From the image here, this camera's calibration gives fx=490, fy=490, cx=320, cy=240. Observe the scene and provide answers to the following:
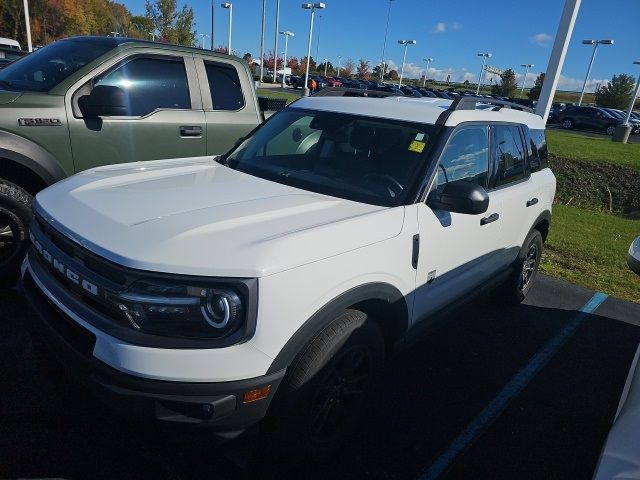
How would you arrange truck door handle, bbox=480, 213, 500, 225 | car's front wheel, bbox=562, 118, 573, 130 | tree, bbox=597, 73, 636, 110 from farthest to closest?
tree, bbox=597, 73, 636, 110 → car's front wheel, bbox=562, 118, 573, 130 → truck door handle, bbox=480, 213, 500, 225

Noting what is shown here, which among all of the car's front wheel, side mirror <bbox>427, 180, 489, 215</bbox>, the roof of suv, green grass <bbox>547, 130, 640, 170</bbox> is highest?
the roof of suv

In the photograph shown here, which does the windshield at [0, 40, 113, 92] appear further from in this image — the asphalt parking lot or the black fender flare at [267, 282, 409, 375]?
the black fender flare at [267, 282, 409, 375]

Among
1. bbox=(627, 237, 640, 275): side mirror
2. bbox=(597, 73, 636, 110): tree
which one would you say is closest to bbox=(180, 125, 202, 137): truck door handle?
bbox=(627, 237, 640, 275): side mirror

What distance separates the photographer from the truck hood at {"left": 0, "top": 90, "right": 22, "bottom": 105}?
375cm

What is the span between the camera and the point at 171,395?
1903 millimetres

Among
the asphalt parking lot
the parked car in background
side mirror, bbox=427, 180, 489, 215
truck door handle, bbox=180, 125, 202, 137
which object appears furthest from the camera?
the parked car in background

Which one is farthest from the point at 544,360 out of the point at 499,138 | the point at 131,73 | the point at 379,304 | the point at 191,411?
the point at 131,73

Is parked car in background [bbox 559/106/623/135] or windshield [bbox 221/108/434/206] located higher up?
windshield [bbox 221/108/434/206]

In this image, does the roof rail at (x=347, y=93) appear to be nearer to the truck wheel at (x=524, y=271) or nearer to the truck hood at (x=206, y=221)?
the truck hood at (x=206, y=221)

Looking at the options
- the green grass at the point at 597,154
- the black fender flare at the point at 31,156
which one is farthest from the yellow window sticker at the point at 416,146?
the green grass at the point at 597,154

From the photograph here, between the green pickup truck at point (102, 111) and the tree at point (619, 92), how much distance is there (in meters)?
60.0

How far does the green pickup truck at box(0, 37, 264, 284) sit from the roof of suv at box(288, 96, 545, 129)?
1390 mm

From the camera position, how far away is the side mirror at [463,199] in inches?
107

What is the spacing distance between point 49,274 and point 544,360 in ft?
12.0
